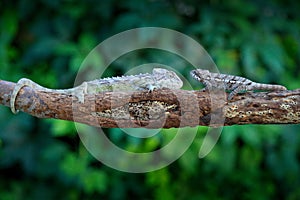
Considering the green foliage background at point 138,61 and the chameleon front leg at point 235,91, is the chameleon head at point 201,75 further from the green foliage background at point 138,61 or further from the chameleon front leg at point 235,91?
the green foliage background at point 138,61

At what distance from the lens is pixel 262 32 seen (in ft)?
8.82

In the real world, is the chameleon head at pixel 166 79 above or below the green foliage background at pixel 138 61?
below

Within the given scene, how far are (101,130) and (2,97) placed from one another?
120 centimetres

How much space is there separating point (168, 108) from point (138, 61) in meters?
1.27

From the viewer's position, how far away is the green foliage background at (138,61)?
262 cm

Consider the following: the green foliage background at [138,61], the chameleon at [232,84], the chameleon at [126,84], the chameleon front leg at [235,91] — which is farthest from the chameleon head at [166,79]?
the green foliage background at [138,61]

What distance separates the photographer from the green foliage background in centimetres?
262

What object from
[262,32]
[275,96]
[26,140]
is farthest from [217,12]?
[275,96]

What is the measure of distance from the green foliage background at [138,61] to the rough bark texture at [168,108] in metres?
1.15

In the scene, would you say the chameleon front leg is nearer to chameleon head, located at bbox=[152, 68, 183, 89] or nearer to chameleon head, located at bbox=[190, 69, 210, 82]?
chameleon head, located at bbox=[190, 69, 210, 82]

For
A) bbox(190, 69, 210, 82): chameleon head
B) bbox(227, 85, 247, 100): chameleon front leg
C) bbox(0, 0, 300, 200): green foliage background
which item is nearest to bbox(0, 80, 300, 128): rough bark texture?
bbox(227, 85, 247, 100): chameleon front leg

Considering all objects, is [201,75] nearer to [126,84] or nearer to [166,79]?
[166,79]

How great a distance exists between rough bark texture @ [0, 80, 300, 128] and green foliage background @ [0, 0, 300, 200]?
3.76 ft

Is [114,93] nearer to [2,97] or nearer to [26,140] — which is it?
[2,97]
